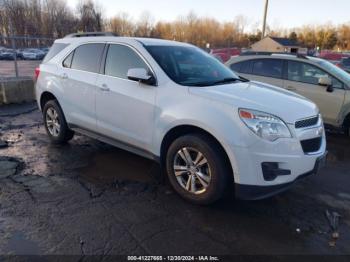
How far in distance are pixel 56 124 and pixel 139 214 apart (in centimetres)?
292

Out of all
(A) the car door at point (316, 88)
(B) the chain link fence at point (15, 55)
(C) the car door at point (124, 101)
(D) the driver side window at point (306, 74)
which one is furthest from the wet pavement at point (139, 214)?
(B) the chain link fence at point (15, 55)

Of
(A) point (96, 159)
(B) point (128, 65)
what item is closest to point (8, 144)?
(A) point (96, 159)

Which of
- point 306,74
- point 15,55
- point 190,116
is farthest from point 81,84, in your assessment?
point 15,55

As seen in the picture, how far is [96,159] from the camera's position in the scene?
5.01m

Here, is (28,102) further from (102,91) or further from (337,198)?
(337,198)

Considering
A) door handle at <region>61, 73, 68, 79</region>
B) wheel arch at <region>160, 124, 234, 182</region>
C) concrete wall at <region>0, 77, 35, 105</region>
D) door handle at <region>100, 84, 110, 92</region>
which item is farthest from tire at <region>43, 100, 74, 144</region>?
concrete wall at <region>0, 77, 35, 105</region>

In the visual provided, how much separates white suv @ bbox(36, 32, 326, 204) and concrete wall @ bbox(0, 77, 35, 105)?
477cm

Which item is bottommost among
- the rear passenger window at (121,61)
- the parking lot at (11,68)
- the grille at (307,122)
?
the parking lot at (11,68)

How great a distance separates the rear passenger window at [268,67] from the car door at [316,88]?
21cm

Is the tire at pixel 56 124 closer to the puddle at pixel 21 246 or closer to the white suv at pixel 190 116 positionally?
the white suv at pixel 190 116

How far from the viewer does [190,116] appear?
347cm

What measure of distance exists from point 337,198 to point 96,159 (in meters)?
3.39

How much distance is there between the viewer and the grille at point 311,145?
3375 millimetres

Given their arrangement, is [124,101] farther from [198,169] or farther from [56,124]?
[56,124]
